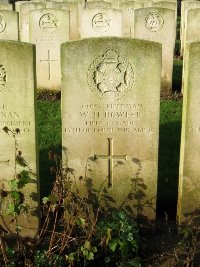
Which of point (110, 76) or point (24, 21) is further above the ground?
point (24, 21)

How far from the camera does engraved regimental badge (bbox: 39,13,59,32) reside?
9.59 meters

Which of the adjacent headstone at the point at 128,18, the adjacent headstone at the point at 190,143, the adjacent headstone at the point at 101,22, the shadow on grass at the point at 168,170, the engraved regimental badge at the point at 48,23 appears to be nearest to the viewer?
the adjacent headstone at the point at 190,143

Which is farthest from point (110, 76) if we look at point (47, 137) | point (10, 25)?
point (10, 25)

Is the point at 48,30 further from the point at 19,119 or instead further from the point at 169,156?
the point at 19,119

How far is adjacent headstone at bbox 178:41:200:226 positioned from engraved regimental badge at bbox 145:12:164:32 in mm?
5418

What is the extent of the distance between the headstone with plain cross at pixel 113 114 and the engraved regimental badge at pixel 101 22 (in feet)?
19.7

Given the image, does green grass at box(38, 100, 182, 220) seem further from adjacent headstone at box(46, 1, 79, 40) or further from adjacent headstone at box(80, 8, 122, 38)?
adjacent headstone at box(46, 1, 79, 40)

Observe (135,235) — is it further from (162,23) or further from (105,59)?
(162,23)

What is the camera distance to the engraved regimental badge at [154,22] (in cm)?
971

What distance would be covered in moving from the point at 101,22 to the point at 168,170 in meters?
5.12

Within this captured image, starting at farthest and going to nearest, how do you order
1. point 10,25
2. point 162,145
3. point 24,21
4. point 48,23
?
1. point 24,21
2. point 10,25
3. point 48,23
4. point 162,145

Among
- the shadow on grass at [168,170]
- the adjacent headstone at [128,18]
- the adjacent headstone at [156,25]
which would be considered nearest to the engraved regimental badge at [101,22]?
the adjacent headstone at [156,25]

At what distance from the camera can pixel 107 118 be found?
15.3ft

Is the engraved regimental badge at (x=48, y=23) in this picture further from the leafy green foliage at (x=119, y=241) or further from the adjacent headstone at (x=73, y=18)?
the leafy green foliage at (x=119, y=241)
